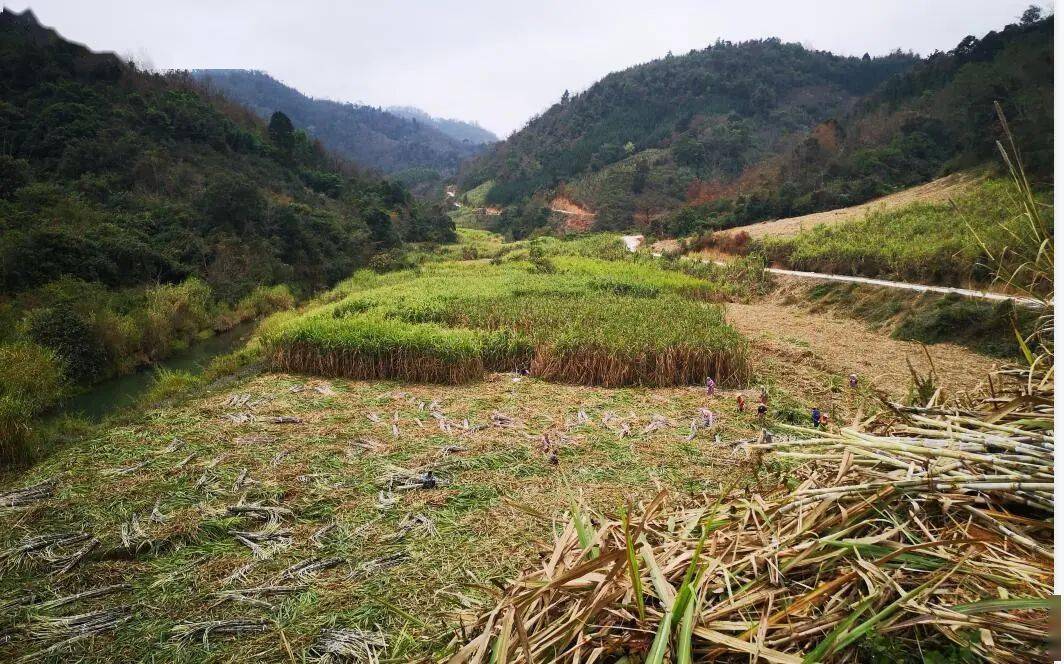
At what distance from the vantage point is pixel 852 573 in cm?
107

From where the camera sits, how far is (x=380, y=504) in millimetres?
4207

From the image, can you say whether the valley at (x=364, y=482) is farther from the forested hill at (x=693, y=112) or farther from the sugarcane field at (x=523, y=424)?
the forested hill at (x=693, y=112)

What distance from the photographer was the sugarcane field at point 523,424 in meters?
1.11

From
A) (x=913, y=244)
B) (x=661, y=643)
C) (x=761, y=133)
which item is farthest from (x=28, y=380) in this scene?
(x=761, y=133)

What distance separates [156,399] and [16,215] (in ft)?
41.0

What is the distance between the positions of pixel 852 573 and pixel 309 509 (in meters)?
4.07

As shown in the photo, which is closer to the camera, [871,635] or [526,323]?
[871,635]

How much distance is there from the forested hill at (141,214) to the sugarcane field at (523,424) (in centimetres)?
13

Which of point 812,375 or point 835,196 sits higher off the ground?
point 835,196

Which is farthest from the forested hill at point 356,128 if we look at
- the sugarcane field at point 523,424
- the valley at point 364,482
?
the valley at point 364,482

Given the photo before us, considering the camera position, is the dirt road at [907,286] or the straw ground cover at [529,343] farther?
the dirt road at [907,286]

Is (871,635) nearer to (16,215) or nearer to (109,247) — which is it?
(109,247)

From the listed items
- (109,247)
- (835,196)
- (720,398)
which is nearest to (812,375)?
(720,398)

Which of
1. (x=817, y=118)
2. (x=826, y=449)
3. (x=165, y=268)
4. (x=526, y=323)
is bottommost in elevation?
(x=526, y=323)
